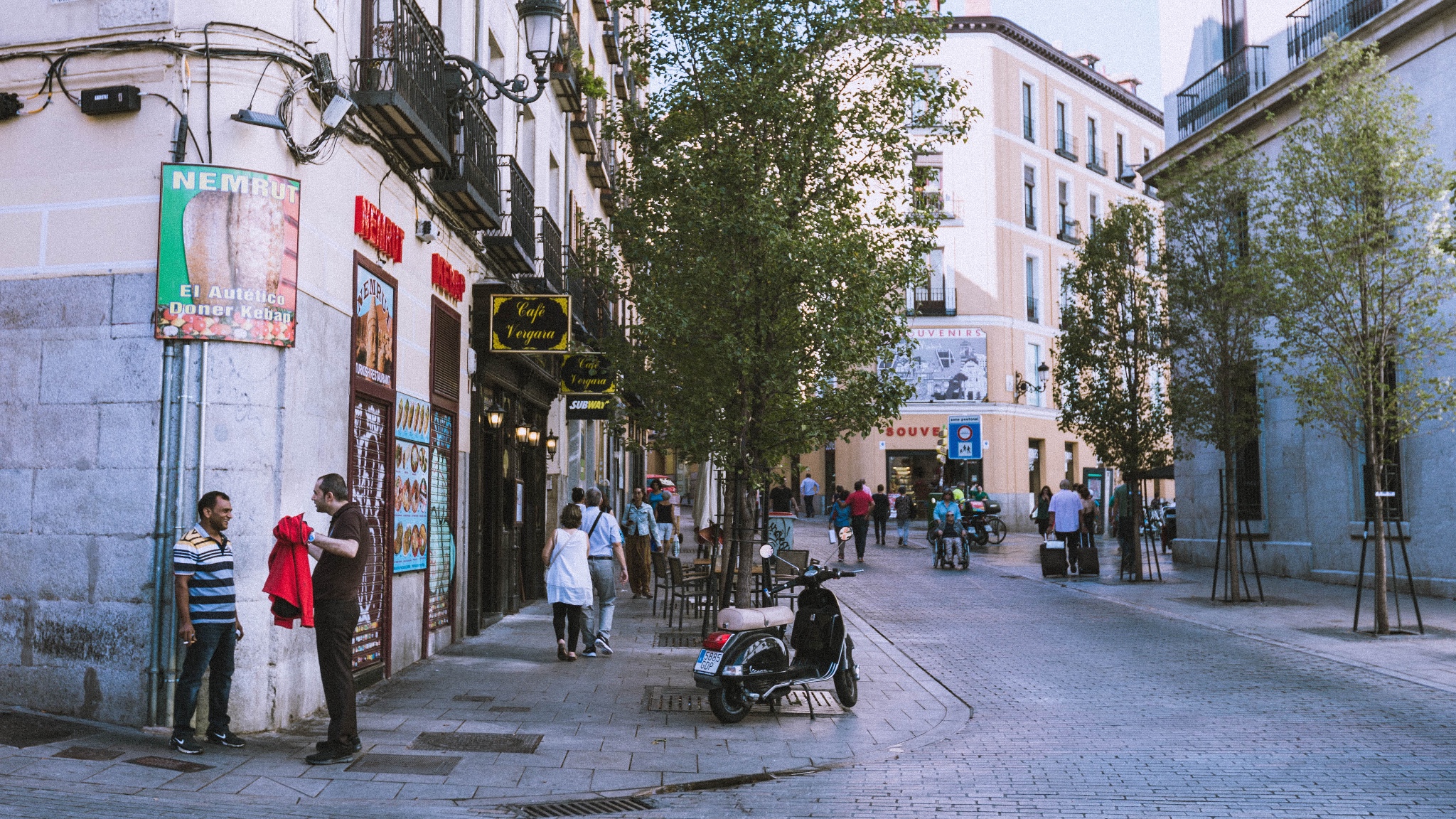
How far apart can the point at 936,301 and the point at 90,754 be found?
135 feet

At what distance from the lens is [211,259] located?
827 cm

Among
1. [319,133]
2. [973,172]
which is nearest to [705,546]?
[319,133]

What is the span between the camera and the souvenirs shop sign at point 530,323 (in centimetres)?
1417

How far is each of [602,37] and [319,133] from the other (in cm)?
1797

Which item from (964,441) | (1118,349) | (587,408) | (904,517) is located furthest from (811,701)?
(964,441)

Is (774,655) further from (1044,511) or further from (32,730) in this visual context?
(1044,511)

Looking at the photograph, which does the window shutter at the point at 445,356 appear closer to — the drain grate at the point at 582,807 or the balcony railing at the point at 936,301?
the drain grate at the point at 582,807

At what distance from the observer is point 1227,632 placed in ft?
49.0

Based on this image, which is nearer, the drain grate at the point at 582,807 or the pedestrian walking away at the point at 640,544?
the drain grate at the point at 582,807

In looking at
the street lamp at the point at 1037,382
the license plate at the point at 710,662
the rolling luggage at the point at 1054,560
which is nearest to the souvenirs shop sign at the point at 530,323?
the license plate at the point at 710,662

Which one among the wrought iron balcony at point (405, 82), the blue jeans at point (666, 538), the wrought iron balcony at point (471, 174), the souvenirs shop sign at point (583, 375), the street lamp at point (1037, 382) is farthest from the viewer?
the street lamp at point (1037, 382)

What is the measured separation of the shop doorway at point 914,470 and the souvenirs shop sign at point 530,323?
3348cm

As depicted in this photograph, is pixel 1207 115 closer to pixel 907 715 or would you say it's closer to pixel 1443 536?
pixel 1443 536

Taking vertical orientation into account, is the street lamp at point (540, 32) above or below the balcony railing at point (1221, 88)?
below
